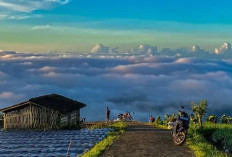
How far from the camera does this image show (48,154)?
27.2 metres

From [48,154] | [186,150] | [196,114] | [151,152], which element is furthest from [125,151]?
[196,114]

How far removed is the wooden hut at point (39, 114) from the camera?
50094 mm

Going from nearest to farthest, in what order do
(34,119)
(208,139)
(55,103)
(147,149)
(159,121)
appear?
(147,149) < (208,139) < (34,119) < (55,103) < (159,121)

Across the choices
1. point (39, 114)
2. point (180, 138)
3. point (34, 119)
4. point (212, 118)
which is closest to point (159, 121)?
point (212, 118)

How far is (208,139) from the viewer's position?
35.1 m

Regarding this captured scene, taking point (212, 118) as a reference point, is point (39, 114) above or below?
above

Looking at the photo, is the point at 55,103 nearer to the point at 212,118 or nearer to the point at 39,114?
the point at 39,114

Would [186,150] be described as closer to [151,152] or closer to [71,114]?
[151,152]

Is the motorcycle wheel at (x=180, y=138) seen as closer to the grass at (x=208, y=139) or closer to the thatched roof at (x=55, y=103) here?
the grass at (x=208, y=139)

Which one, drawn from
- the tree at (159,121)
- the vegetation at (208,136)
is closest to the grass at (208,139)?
the vegetation at (208,136)

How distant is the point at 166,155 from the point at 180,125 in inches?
181

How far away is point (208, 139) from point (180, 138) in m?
9.71

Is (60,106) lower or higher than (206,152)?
higher

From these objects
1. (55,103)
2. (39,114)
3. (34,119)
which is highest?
(55,103)
